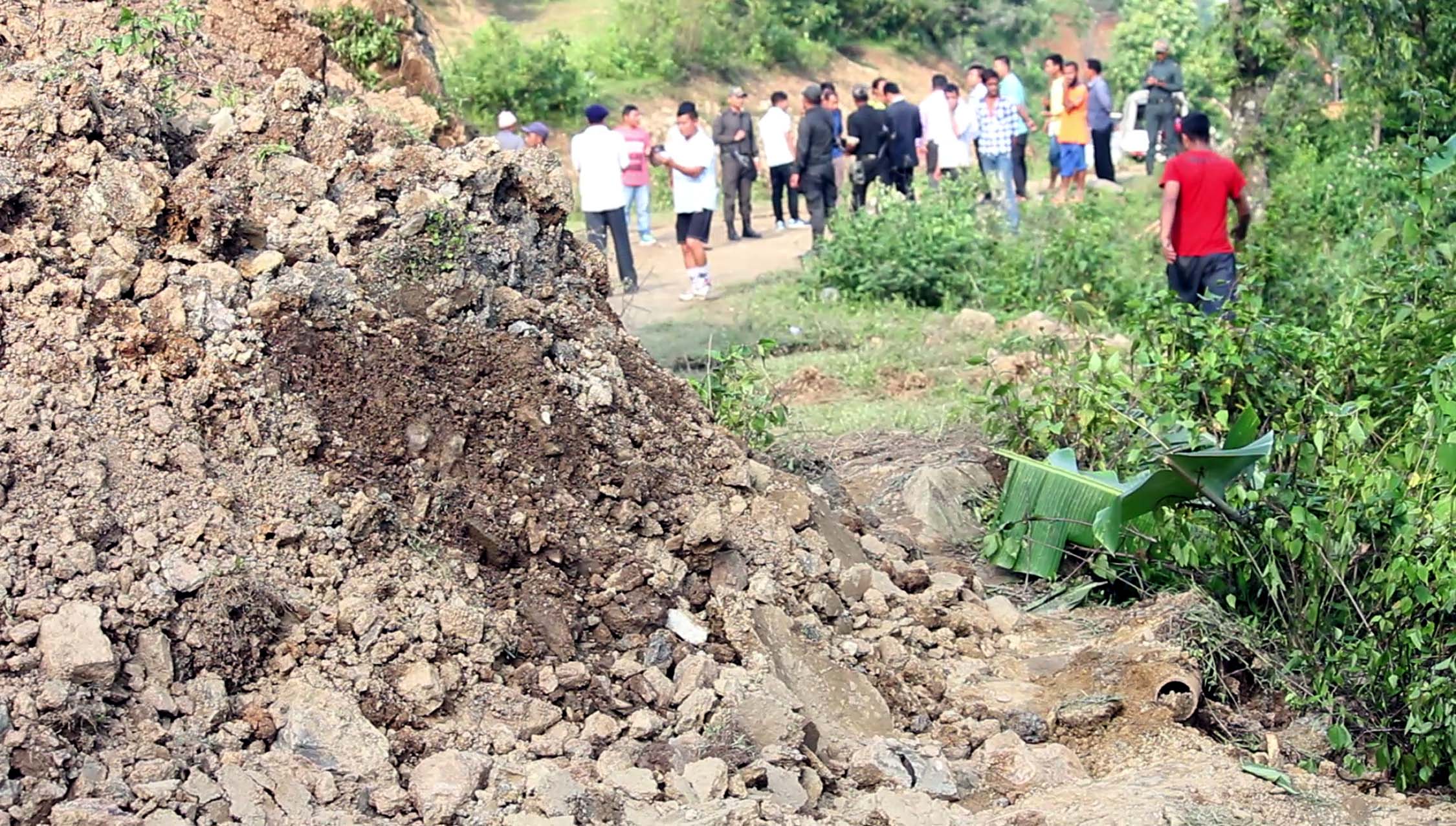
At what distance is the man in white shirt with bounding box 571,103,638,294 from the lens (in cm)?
1220

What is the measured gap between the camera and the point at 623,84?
24.8 metres

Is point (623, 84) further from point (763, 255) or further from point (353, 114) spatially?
point (353, 114)

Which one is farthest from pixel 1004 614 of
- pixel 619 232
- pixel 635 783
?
pixel 619 232

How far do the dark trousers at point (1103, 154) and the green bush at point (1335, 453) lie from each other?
37.6 feet

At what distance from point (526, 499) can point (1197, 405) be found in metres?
3.01

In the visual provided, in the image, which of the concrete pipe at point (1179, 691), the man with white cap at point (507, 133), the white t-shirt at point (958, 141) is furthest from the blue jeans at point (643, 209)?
the concrete pipe at point (1179, 691)

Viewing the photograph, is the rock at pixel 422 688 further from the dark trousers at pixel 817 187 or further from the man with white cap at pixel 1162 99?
the man with white cap at pixel 1162 99

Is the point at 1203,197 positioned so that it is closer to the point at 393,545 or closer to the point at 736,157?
the point at 393,545

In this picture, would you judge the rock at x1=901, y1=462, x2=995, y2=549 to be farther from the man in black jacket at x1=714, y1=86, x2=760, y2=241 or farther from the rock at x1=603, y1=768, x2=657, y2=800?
the man in black jacket at x1=714, y1=86, x2=760, y2=241

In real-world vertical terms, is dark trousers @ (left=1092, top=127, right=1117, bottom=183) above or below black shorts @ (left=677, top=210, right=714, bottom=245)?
below

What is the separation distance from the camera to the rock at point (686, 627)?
4.78m

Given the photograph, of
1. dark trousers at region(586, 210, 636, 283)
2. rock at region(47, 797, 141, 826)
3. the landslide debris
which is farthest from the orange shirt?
rock at region(47, 797, 141, 826)

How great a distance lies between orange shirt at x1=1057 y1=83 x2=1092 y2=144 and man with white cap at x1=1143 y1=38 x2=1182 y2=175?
1699 millimetres

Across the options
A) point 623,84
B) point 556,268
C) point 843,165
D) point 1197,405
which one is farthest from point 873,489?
point 623,84
